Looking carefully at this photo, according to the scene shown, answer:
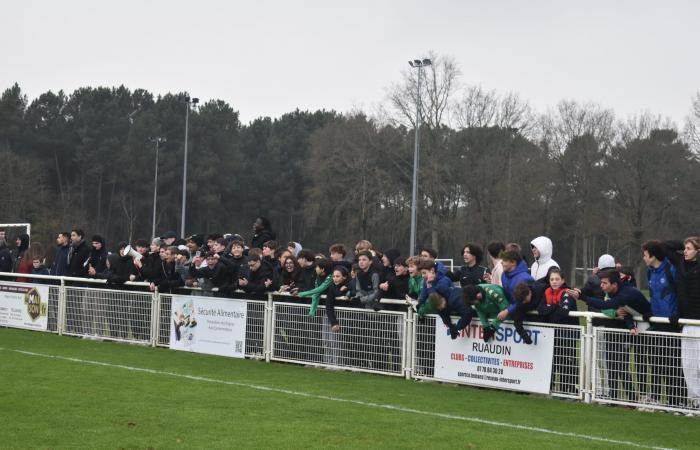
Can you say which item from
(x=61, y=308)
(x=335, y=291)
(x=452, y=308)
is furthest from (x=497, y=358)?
(x=61, y=308)

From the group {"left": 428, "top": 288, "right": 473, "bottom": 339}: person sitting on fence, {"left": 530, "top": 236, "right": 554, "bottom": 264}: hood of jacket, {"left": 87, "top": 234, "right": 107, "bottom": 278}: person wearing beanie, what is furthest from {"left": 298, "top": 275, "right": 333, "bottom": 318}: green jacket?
{"left": 87, "top": 234, "right": 107, "bottom": 278}: person wearing beanie

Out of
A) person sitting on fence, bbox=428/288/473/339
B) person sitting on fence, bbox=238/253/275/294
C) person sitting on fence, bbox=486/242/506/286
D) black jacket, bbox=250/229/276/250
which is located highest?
black jacket, bbox=250/229/276/250

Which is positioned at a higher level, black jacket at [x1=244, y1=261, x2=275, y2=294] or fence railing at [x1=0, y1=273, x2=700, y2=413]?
black jacket at [x1=244, y1=261, x2=275, y2=294]

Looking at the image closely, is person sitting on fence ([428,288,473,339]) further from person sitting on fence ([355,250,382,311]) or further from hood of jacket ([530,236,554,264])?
person sitting on fence ([355,250,382,311])

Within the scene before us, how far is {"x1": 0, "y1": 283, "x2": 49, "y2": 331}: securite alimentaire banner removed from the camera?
1964 cm

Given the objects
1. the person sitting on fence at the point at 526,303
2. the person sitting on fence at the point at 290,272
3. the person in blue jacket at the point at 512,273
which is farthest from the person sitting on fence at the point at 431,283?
the person sitting on fence at the point at 290,272

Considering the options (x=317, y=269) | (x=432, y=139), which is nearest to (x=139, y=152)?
(x=432, y=139)

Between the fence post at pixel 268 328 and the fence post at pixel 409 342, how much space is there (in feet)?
8.70

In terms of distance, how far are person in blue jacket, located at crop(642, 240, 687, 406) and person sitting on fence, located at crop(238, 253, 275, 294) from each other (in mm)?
6094

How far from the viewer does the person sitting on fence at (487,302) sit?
39.1 feet

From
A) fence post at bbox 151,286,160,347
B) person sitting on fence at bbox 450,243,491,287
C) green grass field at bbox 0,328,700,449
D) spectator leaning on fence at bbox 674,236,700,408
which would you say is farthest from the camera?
fence post at bbox 151,286,160,347

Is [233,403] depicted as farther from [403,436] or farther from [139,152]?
[139,152]

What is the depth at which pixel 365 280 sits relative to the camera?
46.0ft

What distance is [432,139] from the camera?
2694 inches
